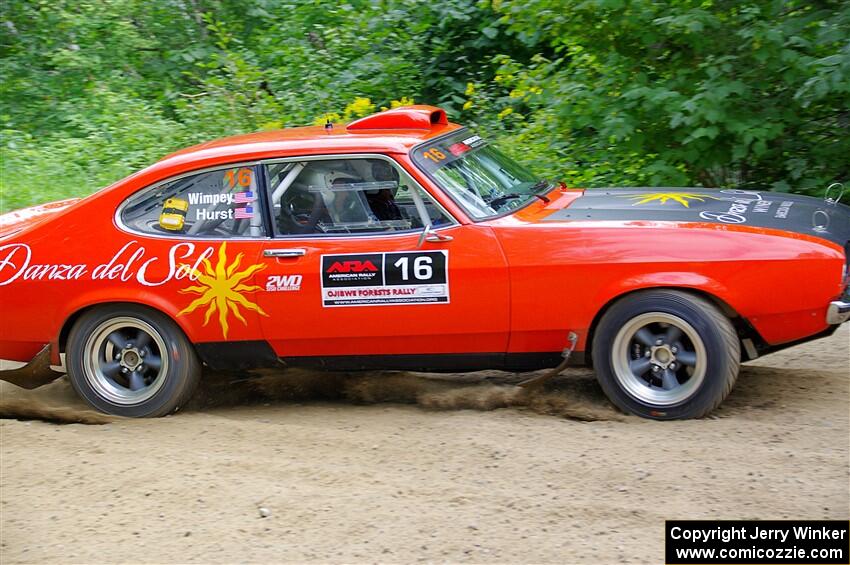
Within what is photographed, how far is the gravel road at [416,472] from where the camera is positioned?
4191 mm

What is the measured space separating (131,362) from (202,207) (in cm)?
100

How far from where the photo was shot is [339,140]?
583 cm

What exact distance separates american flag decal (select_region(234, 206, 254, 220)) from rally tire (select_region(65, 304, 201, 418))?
2.34 ft

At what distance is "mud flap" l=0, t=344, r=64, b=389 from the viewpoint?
6.04m

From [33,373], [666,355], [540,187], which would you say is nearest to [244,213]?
[33,373]

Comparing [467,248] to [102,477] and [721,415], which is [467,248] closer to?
[721,415]

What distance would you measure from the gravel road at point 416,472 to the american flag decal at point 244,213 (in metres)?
1.13

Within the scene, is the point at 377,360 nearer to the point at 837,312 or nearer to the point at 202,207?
the point at 202,207

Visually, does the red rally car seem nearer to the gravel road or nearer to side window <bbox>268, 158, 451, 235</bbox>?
side window <bbox>268, 158, 451, 235</bbox>

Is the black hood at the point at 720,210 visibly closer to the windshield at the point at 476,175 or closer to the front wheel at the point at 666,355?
the windshield at the point at 476,175

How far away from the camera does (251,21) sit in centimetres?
1397

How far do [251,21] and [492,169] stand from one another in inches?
342

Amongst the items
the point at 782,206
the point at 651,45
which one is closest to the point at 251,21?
the point at 651,45

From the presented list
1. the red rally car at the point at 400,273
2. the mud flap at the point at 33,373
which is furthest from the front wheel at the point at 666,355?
the mud flap at the point at 33,373
